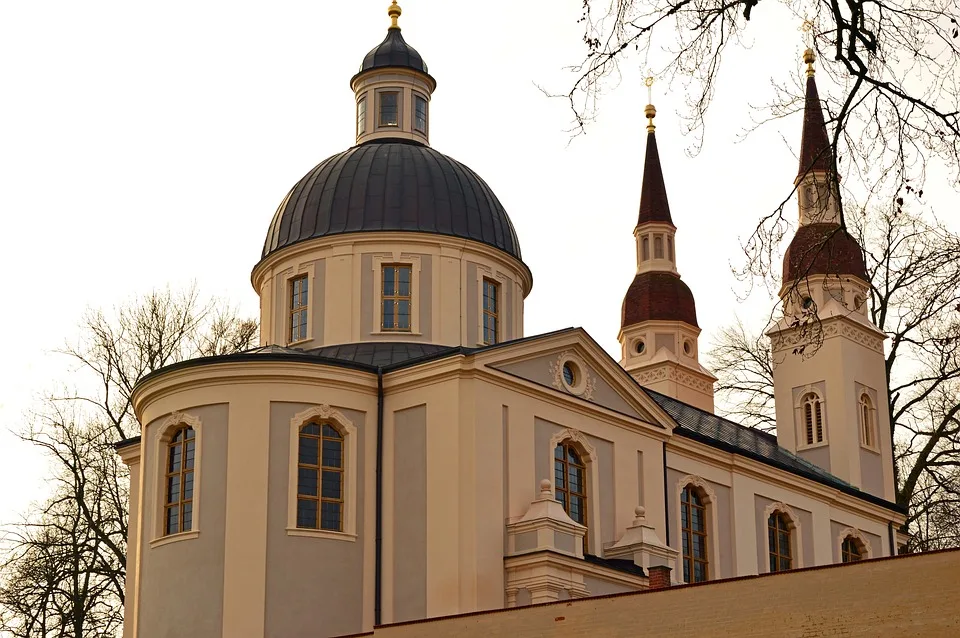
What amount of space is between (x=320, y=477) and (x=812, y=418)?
2044cm

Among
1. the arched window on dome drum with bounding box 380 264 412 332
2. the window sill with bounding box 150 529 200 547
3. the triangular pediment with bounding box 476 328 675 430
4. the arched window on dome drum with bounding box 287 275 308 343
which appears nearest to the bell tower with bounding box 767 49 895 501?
the triangular pediment with bounding box 476 328 675 430

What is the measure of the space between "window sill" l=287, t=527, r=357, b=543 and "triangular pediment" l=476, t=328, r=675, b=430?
14.3ft

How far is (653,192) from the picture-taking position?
58719 mm

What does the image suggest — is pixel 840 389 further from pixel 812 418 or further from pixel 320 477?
pixel 320 477

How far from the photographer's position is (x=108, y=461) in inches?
1572

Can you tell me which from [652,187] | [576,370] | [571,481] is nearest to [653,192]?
[652,187]

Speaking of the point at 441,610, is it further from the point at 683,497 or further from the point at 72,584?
the point at 72,584

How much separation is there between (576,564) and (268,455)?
6.43 metres

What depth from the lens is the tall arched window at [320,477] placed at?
2944 cm

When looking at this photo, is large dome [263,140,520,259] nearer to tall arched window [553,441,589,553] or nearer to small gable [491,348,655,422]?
small gable [491,348,655,422]

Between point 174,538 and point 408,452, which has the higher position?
point 408,452

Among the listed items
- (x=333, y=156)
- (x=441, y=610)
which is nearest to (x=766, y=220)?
(x=441, y=610)

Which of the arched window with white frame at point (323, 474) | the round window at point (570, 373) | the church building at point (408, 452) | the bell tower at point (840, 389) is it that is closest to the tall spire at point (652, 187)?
the bell tower at point (840, 389)

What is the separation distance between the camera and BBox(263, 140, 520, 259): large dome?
35.5m
